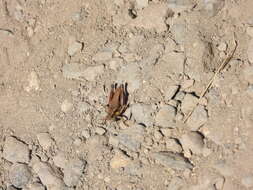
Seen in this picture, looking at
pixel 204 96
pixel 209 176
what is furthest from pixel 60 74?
pixel 209 176

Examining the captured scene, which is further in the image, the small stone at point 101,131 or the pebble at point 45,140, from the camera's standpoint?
the pebble at point 45,140

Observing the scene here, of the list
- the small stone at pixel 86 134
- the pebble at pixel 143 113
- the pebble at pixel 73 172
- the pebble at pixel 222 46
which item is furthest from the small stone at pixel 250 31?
the pebble at pixel 73 172

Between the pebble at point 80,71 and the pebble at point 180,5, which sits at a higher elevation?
the pebble at point 180,5

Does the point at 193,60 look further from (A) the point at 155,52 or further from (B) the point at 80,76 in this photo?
(B) the point at 80,76

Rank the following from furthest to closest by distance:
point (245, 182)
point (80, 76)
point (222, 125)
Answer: point (80, 76) < point (222, 125) < point (245, 182)

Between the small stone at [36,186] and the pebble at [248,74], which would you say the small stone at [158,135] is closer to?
the pebble at [248,74]

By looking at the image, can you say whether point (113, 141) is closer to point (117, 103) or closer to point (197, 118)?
point (117, 103)

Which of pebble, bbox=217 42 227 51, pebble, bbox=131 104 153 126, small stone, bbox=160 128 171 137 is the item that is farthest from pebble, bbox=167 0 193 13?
small stone, bbox=160 128 171 137
